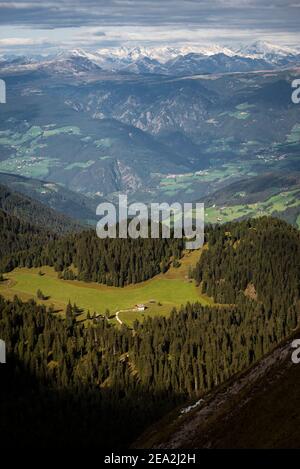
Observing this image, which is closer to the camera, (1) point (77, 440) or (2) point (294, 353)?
(2) point (294, 353)

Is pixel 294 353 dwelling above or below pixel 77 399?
above
